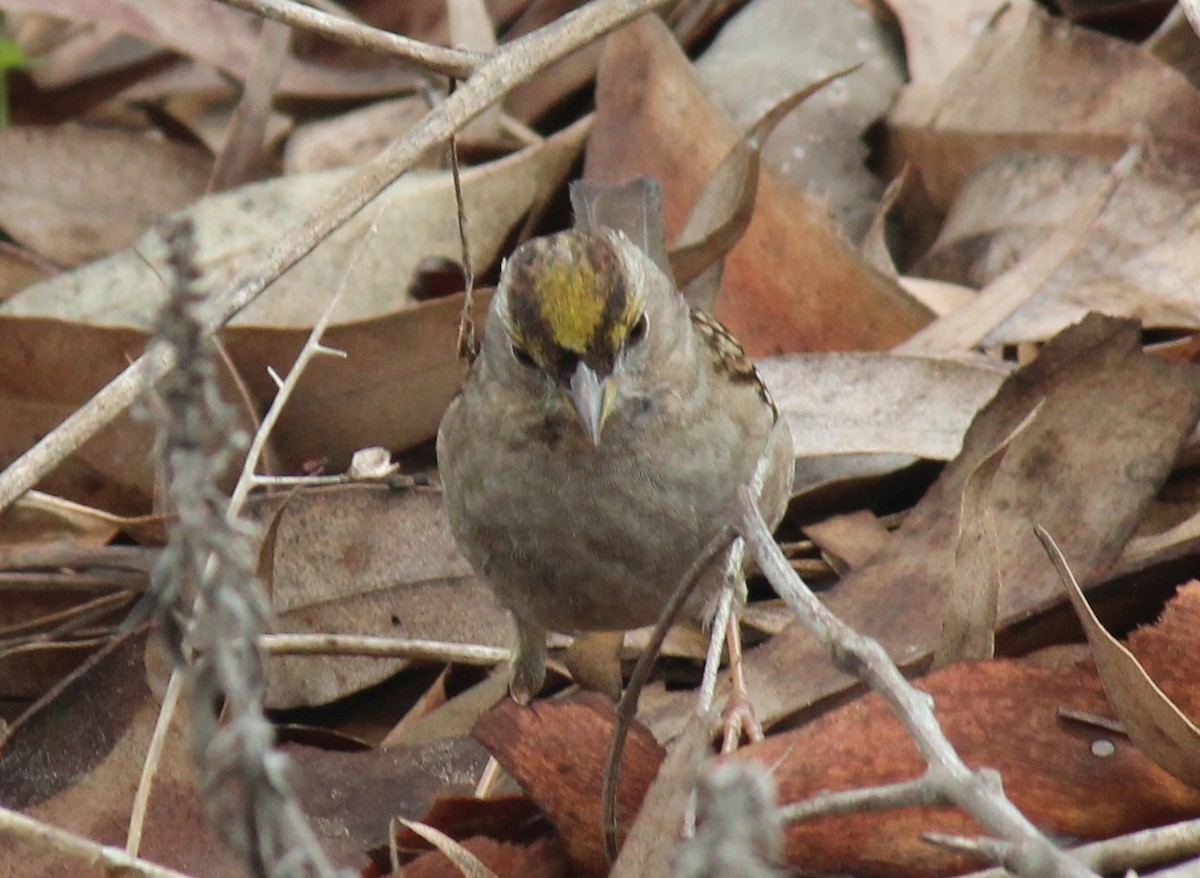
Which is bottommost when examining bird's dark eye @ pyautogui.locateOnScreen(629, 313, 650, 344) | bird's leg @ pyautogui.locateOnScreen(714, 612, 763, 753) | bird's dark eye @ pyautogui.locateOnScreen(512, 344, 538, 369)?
bird's leg @ pyautogui.locateOnScreen(714, 612, 763, 753)

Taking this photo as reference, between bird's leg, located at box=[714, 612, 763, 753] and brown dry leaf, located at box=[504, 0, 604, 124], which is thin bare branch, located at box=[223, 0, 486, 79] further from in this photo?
brown dry leaf, located at box=[504, 0, 604, 124]

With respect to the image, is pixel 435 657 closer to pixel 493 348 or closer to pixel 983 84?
pixel 493 348

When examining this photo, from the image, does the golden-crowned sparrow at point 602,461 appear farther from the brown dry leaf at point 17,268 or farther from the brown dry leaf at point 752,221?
the brown dry leaf at point 17,268

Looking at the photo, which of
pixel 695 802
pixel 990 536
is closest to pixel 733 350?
pixel 990 536

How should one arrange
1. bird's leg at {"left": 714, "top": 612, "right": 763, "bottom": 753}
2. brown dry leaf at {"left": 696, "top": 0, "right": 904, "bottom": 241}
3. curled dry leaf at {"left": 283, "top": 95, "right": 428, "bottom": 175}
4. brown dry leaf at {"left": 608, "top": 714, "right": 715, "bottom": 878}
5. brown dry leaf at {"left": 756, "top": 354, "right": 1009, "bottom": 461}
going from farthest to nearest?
1. curled dry leaf at {"left": 283, "top": 95, "right": 428, "bottom": 175}
2. brown dry leaf at {"left": 696, "top": 0, "right": 904, "bottom": 241}
3. brown dry leaf at {"left": 756, "top": 354, "right": 1009, "bottom": 461}
4. bird's leg at {"left": 714, "top": 612, "right": 763, "bottom": 753}
5. brown dry leaf at {"left": 608, "top": 714, "right": 715, "bottom": 878}

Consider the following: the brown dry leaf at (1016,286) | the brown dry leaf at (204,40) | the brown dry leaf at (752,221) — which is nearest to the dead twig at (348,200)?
the brown dry leaf at (752,221)

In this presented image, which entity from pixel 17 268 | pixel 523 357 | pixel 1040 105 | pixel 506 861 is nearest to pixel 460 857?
pixel 506 861

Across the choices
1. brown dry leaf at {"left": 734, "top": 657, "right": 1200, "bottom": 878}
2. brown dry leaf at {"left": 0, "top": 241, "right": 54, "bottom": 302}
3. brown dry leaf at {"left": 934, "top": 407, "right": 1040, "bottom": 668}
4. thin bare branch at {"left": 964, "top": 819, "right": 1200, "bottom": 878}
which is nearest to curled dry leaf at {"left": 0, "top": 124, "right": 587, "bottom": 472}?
brown dry leaf at {"left": 0, "top": 241, "right": 54, "bottom": 302}
